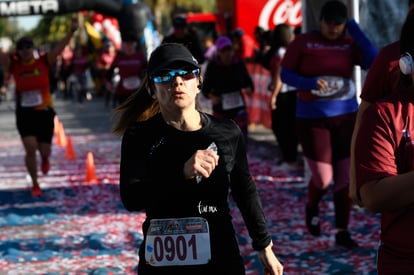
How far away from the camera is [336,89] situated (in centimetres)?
667

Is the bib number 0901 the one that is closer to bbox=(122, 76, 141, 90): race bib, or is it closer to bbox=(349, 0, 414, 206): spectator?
bbox=(349, 0, 414, 206): spectator

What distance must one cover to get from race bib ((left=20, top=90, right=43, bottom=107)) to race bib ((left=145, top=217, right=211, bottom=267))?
6918mm

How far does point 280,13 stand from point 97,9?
8.12 meters

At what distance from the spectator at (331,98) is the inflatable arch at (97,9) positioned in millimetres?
9448

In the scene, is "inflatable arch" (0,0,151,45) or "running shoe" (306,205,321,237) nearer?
"running shoe" (306,205,321,237)

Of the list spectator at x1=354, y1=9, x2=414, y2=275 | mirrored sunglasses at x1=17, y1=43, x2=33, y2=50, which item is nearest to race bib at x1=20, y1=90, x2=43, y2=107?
mirrored sunglasses at x1=17, y1=43, x2=33, y2=50

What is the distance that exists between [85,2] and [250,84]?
299 inches

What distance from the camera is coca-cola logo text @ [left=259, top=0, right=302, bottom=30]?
23625 mm

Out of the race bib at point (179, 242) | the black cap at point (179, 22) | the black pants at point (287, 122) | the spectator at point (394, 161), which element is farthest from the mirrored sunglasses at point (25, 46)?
the spectator at point (394, 161)

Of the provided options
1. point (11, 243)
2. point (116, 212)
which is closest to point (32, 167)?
point (116, 212)

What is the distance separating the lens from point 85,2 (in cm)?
1673

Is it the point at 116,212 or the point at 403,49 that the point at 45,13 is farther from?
the point at 403,49

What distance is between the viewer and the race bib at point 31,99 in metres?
9.97

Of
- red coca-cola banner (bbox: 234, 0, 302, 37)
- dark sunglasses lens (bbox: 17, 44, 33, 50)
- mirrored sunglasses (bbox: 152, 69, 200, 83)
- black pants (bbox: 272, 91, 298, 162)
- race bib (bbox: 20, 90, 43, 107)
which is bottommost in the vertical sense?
red coca-cola banner (bbox: 234, 0, 302, 37)
